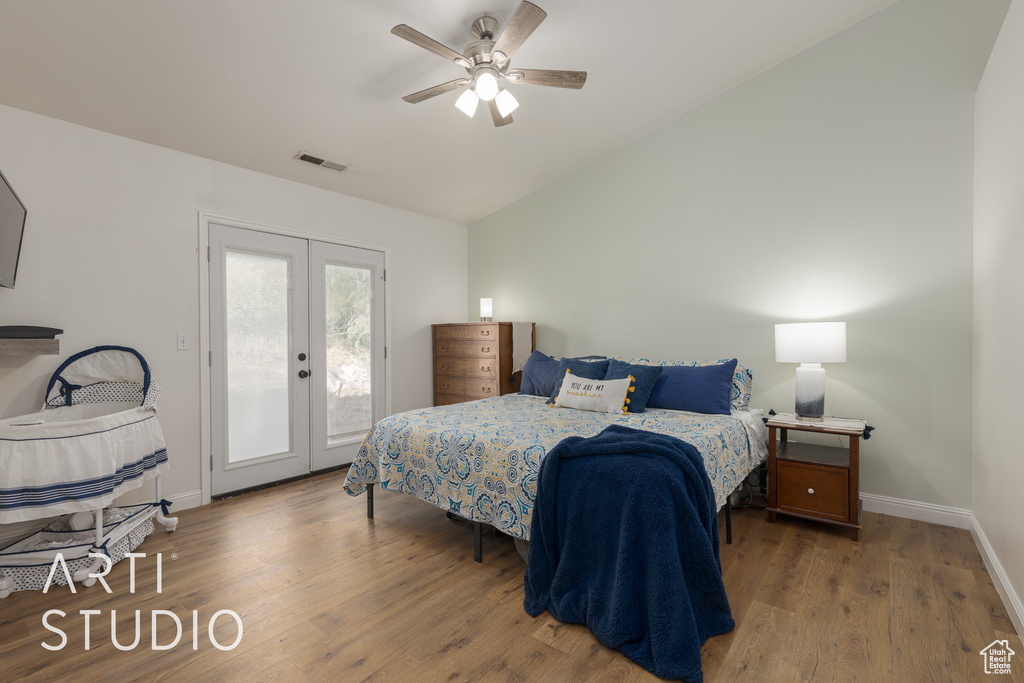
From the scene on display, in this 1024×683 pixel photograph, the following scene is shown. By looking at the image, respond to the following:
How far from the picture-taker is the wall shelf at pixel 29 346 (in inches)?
89.2

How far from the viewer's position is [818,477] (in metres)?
2.68

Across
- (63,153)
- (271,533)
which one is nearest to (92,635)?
(271,533)

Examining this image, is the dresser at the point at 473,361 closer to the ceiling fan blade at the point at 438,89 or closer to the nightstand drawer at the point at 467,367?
the nightstand drawer at the point at 467,367

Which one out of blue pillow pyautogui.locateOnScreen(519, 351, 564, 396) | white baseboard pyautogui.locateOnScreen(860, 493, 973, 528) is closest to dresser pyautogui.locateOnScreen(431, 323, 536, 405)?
blue pillow pyautogui.locateOnScreen(519, 351, 564, 396)

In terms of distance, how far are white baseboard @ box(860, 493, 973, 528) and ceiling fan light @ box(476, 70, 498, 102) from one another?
3340mm

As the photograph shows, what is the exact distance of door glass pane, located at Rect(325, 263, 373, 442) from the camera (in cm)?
402

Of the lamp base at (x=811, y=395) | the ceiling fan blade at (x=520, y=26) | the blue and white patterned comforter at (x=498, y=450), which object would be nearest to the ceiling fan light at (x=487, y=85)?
the ceiling fan blade at (x=520, y=26)

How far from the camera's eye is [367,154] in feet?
11.6

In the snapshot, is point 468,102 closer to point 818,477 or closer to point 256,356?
point 256,356

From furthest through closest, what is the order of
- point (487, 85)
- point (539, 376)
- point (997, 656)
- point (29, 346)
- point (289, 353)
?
point (539, 376)
point (289, 353)
point (29, 346)
point (487, 85)
point (997, 656)

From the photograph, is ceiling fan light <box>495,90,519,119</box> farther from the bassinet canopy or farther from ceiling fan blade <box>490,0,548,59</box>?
the bassinet canopy

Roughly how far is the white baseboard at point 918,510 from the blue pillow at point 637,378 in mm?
1165

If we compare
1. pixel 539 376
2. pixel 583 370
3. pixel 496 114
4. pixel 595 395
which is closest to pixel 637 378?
pixel 595 395

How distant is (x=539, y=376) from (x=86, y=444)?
2.83 m
